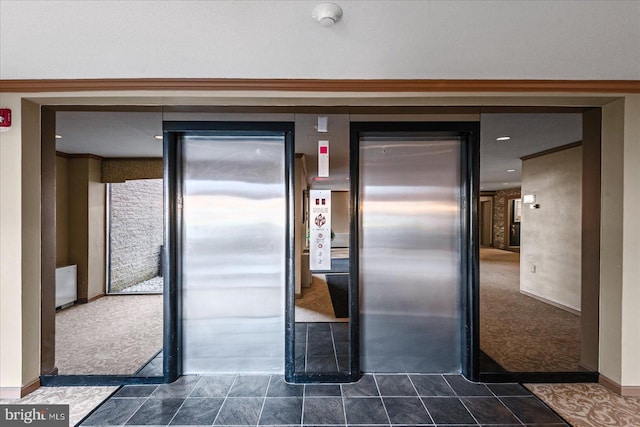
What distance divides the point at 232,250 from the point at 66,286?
12.8ft

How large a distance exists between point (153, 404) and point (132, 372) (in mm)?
645

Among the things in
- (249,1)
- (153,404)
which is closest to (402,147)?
(249,1)

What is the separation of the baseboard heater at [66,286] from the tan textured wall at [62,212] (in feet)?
0.79

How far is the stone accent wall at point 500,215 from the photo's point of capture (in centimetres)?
1277

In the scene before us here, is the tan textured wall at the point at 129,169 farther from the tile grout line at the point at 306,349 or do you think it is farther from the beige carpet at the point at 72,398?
the tile grout line at the point at 306,349

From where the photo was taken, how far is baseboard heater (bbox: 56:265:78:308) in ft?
15.0

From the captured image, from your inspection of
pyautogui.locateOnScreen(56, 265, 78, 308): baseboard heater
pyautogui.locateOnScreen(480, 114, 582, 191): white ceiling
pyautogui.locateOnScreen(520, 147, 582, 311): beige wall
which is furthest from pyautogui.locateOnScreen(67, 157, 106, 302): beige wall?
pyautogui.locateOnScreen(520, 147, 582, 311): beige wall

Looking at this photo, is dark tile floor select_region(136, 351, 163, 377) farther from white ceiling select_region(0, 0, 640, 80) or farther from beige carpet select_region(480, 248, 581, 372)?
beige carpet select_region(480, 248, 581, 372)

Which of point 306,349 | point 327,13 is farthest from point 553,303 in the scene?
point 327,13

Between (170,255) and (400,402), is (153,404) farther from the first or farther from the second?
(400,402)

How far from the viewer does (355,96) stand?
2.42 m

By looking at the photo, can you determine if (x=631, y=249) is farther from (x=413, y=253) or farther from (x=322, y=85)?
(x=322, y=85)

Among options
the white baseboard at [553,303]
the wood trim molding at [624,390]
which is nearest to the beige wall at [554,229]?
the white baseboard at [553,303]

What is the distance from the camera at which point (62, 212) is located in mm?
4914
